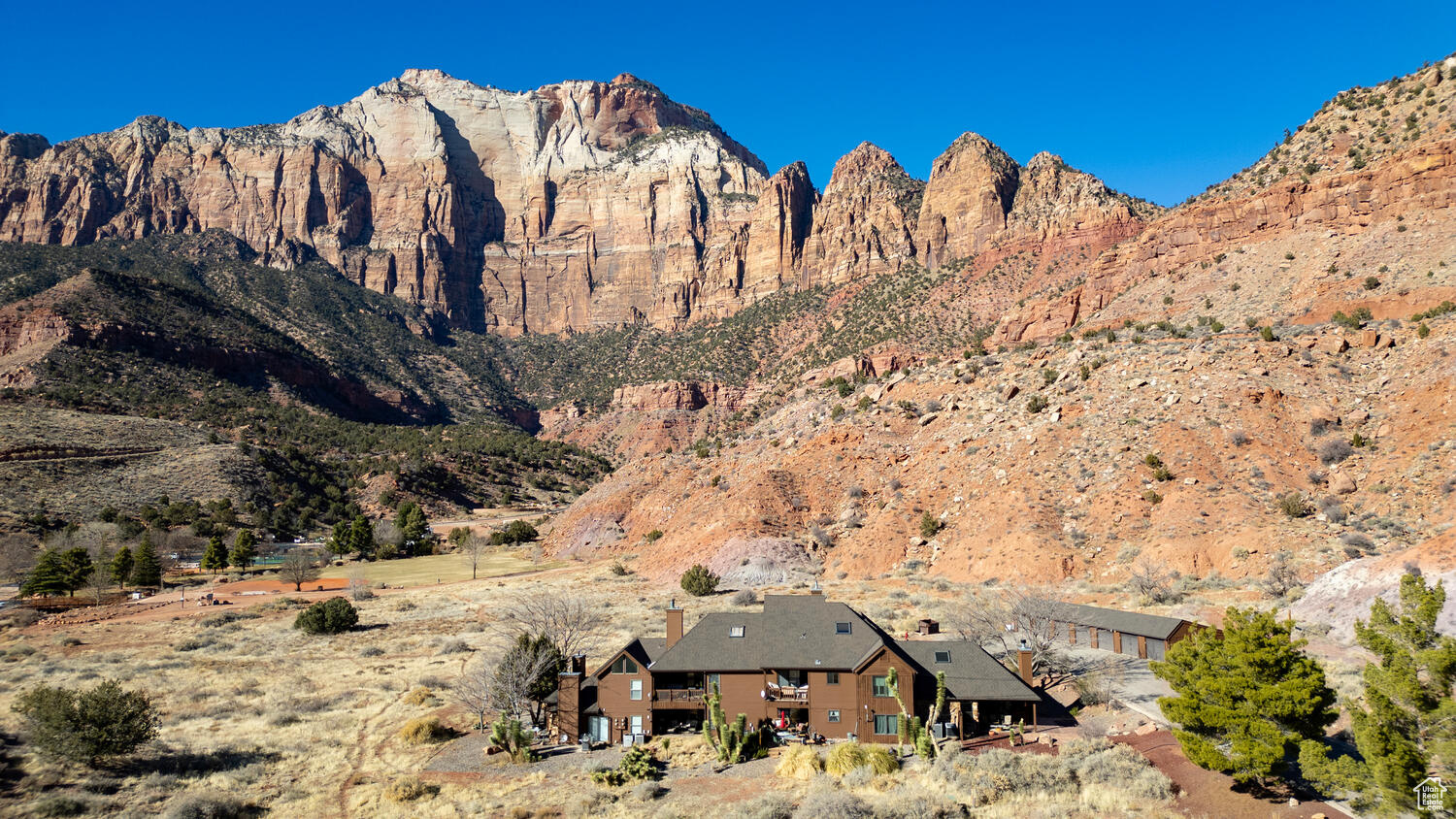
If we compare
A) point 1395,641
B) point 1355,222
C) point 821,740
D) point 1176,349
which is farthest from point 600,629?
point 1355,222

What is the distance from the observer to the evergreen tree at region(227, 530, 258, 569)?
65.4m

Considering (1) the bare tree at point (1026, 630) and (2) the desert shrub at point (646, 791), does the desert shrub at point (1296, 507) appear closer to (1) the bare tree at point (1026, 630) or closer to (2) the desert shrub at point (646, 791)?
(1) the bare tree at point (1026, 630)

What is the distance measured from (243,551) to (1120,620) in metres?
65.2

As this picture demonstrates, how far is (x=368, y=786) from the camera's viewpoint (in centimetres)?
2214

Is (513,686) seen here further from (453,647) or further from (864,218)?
(864,218)

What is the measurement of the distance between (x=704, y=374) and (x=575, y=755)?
114 metres

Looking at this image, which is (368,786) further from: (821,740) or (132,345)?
(132,345)

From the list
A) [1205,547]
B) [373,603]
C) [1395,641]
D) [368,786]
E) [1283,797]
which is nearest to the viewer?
[1395,641]

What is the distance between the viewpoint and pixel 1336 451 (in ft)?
136

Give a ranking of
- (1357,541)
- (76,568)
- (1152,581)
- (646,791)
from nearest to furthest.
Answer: (646,791) < (1357,541) < (1152,581) < (76,568)

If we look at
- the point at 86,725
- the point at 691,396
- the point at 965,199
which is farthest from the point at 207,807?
the point at 965,199

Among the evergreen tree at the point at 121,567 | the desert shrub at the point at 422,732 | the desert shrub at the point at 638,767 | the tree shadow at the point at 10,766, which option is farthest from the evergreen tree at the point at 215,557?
the desert shrub at the point at 638,767

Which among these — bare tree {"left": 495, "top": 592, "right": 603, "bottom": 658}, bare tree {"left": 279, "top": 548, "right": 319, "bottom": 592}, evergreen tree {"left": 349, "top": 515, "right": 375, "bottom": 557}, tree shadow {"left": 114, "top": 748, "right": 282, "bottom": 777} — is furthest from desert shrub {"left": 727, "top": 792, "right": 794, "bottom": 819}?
evergreen tree {"left": 349, "top": 515, "right": 375, "bottom": 557}

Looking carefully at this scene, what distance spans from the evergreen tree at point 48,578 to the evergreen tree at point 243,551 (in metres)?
12.0
